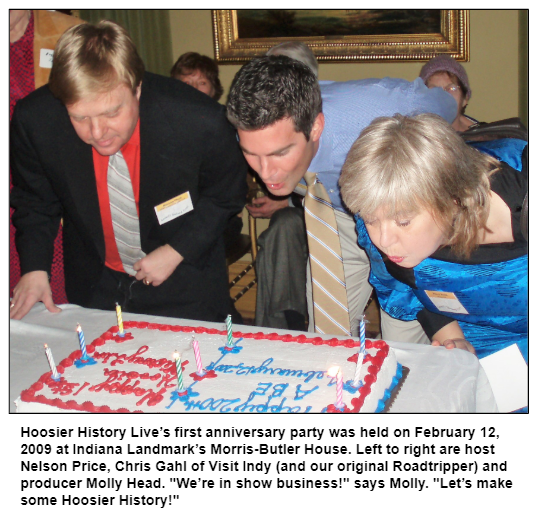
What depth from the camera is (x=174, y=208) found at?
226cm

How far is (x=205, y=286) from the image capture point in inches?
95.2

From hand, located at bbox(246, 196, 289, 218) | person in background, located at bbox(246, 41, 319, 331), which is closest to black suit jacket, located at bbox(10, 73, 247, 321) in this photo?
person in background, located at bbox(246, 41, 319, 331)

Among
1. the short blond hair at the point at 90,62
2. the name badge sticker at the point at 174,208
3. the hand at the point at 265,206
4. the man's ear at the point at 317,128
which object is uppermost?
the short blond hair at the point at 90,62

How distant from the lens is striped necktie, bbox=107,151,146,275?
2.17 metres

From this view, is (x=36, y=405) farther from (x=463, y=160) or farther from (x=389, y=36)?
(x=389, y=36)

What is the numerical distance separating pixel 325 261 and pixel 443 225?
0.65 metres

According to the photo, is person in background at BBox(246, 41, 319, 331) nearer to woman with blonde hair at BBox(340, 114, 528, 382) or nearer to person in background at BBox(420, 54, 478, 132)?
person in background at BBox(420, 54, 478, 132)

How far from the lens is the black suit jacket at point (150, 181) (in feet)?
7.04

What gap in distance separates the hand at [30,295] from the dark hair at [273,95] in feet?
3.08

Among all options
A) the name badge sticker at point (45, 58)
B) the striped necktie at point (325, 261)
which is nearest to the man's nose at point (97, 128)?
the striped necktie at point (325, 261)

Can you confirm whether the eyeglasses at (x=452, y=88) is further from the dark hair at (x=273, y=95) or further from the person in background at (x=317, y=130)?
the dark hair at (x=273, y=95)

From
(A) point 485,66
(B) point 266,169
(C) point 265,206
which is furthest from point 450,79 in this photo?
(B) point 266,169

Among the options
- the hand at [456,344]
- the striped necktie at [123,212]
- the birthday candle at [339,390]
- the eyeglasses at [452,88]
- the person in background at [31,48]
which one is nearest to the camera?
the birthday candle at [339,390]
